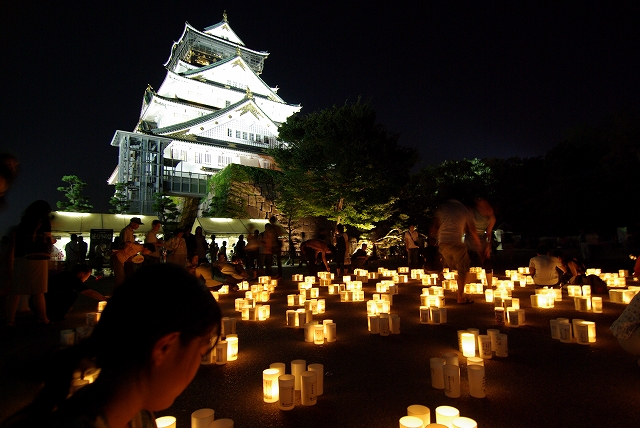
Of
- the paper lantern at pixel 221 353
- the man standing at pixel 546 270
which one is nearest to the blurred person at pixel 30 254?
the paper lantern at pixel 221 353

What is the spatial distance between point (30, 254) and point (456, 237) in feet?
19.7

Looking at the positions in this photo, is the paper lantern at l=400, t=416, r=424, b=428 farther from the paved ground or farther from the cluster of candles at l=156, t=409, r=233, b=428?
the cluster of candles at l=156, t=409, r=233, b=428

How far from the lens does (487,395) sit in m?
2.44

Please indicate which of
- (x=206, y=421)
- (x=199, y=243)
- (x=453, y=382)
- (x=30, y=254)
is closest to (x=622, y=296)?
(x=453, y=382)

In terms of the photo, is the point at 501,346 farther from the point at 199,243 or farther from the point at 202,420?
the point at 199,243

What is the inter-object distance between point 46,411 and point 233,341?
269 centimetres

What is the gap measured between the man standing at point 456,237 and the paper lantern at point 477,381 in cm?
345

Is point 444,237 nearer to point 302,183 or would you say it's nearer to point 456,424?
point 456,424

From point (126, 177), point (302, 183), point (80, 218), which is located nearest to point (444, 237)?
point (302, 183)

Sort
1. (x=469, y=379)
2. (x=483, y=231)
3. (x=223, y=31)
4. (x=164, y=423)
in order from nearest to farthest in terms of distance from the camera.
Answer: (x=164, y=423) → (x=469, y=379) → (x=483, y=231) → (x=223, y=31)

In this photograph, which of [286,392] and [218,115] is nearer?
[286,392]

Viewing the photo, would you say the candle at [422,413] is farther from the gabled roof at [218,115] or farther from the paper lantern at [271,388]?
the gabled roof at [218,115]

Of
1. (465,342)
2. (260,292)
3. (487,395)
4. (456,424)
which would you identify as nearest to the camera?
(456,424)

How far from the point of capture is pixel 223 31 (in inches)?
1564
